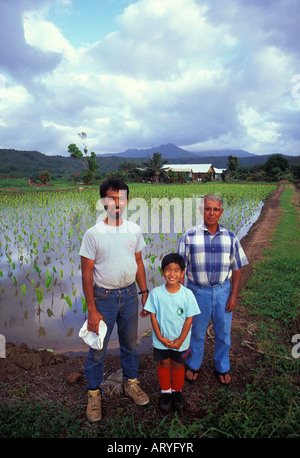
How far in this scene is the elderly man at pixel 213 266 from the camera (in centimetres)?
197

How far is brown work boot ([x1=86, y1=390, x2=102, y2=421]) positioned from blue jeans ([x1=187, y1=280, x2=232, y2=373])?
0.78m

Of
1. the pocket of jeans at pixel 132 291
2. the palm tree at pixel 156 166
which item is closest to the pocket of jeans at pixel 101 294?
the pocket of jeans at pixel 132 291

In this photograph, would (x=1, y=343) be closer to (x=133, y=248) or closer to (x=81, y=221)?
(x=133, y=248)

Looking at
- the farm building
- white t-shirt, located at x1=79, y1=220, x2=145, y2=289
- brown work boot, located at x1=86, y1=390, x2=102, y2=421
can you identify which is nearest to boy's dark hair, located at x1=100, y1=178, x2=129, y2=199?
white t-shirt, located at x1=79, y1=220, x2=145, y2=289

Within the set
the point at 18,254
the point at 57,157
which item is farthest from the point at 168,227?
the point at 57,157

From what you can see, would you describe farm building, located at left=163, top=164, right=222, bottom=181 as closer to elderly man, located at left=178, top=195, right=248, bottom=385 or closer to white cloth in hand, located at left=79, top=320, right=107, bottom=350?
elderly man, located at left=178, top=195, right=248, bottom=385

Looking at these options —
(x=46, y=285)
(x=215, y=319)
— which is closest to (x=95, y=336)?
(x=215, y=319)

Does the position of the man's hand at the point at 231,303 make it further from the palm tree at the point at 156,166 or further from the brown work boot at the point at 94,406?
the palm tree at the point at 156,166

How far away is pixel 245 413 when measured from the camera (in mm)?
1841

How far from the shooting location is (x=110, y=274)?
5.88 ft

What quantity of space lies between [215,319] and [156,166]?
33078 millimetres

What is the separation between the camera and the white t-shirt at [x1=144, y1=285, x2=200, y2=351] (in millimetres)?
1790
